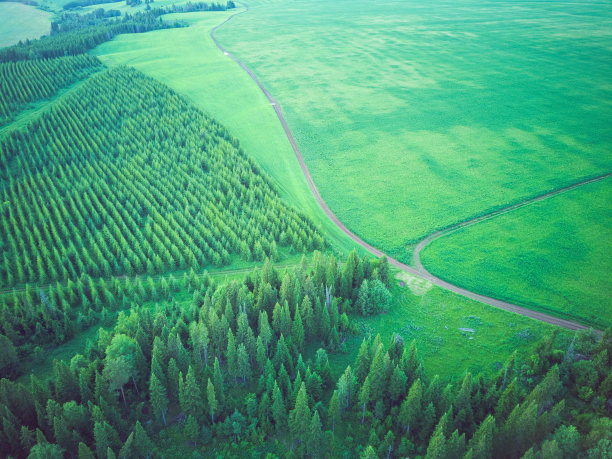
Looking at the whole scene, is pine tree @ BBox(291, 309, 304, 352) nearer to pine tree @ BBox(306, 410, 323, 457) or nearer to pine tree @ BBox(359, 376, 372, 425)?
pine tree @ BBox(359, 376, 372, 425)

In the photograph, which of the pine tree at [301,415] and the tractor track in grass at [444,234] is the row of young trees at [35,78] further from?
the pine tree at [301,415]

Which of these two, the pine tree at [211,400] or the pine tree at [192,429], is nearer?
the pine tree at [192,429]

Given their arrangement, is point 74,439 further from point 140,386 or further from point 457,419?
point 457,419

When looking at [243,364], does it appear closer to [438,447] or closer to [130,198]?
[438,447]

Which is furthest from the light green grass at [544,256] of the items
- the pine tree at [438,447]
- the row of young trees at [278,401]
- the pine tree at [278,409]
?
the pine tree at [278,409]

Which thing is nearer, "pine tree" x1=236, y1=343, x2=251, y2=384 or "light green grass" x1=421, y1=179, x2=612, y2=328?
"pine tree" x1=236, y1=343, x2=251, y2=384

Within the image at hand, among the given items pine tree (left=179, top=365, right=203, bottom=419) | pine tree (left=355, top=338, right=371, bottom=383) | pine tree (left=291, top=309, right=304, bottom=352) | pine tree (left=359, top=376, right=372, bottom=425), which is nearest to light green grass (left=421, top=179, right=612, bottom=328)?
pine tree (left=355, top=338, right=371, bottom=383)

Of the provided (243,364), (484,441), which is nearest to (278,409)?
(243,364)
